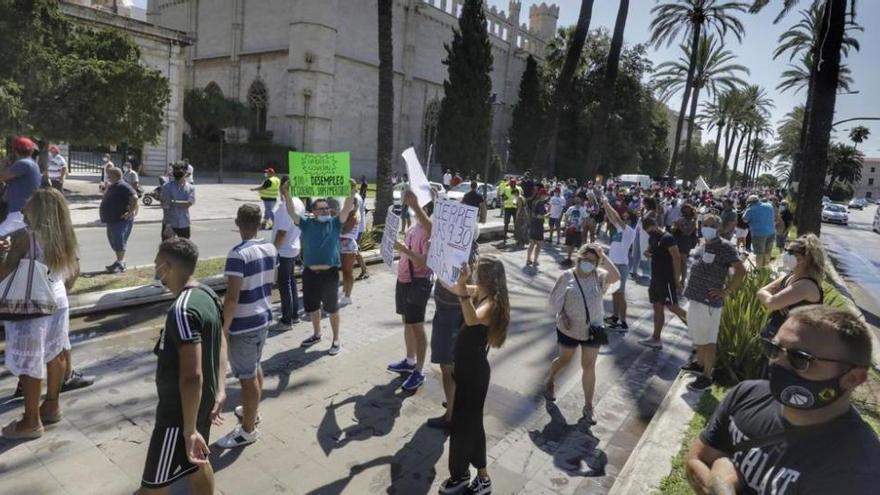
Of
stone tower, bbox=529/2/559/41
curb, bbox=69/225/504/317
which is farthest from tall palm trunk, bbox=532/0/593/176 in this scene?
stone tower, bbox=529/2/559/41

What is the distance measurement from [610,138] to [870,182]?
124 m

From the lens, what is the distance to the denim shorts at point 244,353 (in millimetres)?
4188

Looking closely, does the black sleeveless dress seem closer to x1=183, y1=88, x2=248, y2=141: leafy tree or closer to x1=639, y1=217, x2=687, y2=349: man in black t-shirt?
x1=639, y1=217, x2=687, y2=349: man in black t-shirt

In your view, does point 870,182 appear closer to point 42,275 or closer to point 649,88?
point 649,88

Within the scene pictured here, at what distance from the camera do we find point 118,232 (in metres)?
8.76

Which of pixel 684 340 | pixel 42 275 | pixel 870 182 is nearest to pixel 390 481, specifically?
pixel 42 275

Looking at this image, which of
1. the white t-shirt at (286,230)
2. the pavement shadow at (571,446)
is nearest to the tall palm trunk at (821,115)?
the pavement shadow at (571,446)

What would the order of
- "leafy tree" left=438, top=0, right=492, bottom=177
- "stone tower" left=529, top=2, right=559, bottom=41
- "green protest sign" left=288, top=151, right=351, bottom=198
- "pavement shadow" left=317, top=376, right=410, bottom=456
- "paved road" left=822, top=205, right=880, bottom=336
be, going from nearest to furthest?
"pavement shadow" left=317, top=376, right=410, bottom=456, "green protest sign" left=288, top=151, right=351, bottom=198, "paved road" left=822, top=205, right=880, bottom=336, "leafy tree" left=438, top=0, right=492, bottom=177, "stone tower" left=529, top=2, right=559, bottom=41

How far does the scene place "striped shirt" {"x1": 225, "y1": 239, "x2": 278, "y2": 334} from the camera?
4.12 m

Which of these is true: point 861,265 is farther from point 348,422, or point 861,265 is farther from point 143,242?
point 143,242

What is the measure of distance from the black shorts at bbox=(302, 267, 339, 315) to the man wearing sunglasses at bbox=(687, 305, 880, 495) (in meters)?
4.69

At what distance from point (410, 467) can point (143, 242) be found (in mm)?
10468

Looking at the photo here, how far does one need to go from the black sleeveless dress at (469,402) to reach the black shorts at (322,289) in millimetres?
2783

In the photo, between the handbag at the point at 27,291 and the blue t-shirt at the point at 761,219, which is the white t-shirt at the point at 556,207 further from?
the handbag at the point at 27,291
